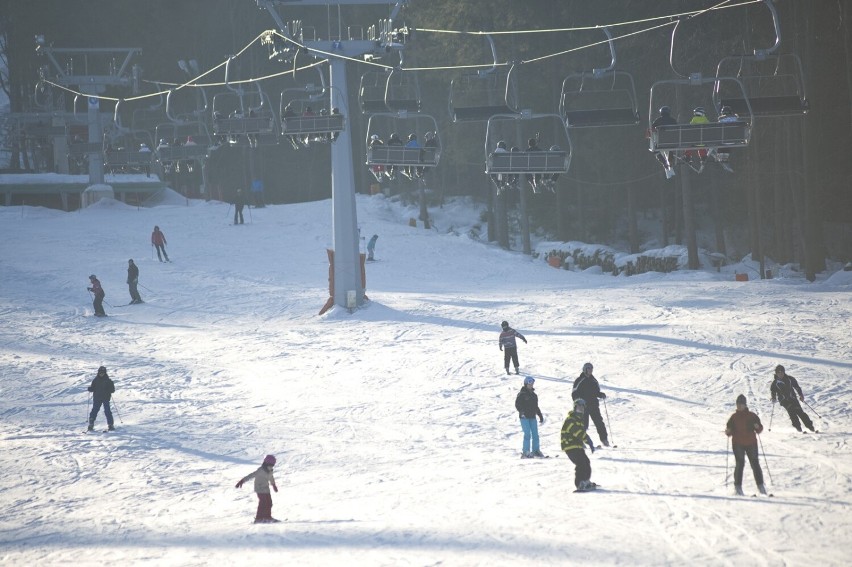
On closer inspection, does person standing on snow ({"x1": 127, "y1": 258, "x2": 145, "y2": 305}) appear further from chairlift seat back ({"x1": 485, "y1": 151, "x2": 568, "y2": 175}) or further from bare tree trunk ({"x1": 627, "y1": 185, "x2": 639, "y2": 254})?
bare tree trunk ({"x1": 627, "y1": 185, "x2": 639, "y2": 254})

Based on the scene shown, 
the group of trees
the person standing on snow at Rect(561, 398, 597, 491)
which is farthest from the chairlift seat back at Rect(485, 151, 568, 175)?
the group of trees

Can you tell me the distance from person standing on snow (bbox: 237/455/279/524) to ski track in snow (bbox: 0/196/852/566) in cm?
20

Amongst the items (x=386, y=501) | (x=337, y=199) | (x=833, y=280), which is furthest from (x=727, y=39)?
(x=386, y=501)

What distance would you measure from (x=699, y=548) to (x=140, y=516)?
7897 millimetres

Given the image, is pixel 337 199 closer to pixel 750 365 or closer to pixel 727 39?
pixel 750 365

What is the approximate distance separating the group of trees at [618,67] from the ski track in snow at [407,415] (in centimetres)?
770

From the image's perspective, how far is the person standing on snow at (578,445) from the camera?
13.5 m

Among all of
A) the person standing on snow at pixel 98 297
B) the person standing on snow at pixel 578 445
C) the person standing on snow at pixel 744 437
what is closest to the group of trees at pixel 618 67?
the person standing on snow at pixel 98 297

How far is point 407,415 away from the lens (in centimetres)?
1922

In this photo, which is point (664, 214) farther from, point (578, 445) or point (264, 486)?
point (264, 486)

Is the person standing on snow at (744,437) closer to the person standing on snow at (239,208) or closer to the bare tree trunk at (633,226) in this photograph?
the bare tree trunk at (633,226)

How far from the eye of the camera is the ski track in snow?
1247 centimetres

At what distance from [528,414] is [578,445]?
1.87 m

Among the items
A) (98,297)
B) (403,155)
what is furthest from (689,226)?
(98,297)
